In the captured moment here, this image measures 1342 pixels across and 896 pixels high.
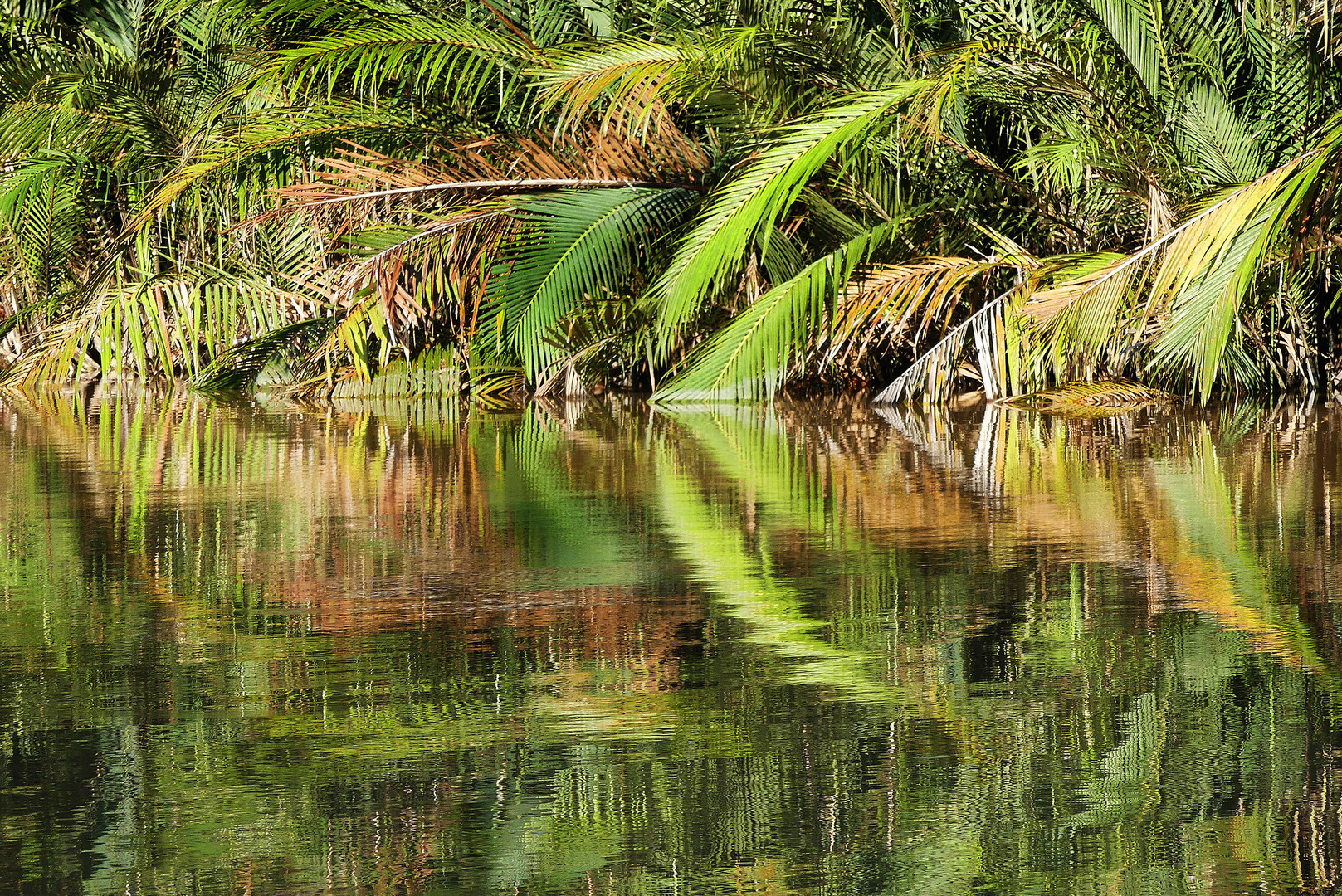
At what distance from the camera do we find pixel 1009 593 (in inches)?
117

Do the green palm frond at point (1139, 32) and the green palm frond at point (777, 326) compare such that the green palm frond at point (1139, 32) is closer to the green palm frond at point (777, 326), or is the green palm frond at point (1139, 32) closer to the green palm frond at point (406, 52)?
the green palm frond at point (777, 326)

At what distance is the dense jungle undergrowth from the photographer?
7152 millimetres

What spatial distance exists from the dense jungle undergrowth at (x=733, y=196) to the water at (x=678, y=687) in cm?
257

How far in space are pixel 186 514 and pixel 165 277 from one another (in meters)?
5.78

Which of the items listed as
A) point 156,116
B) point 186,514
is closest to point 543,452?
point 186,514

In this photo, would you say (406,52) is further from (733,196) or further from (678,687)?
(678,687)

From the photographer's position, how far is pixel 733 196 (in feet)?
23.3

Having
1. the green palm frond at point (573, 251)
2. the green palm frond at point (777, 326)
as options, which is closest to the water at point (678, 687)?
the green palm frond at point (777, 326)

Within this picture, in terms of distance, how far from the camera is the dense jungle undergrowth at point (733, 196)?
715 centimetres

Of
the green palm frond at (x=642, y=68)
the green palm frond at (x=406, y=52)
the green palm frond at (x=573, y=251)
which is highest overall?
the green palm frond at (x=406, y=52)

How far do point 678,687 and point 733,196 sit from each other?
197 inches

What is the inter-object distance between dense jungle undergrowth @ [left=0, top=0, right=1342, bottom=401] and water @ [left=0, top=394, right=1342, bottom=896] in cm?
257

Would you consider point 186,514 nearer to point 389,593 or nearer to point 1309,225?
point 389,593

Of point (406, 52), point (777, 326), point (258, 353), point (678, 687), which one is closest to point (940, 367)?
point (777, 326)
